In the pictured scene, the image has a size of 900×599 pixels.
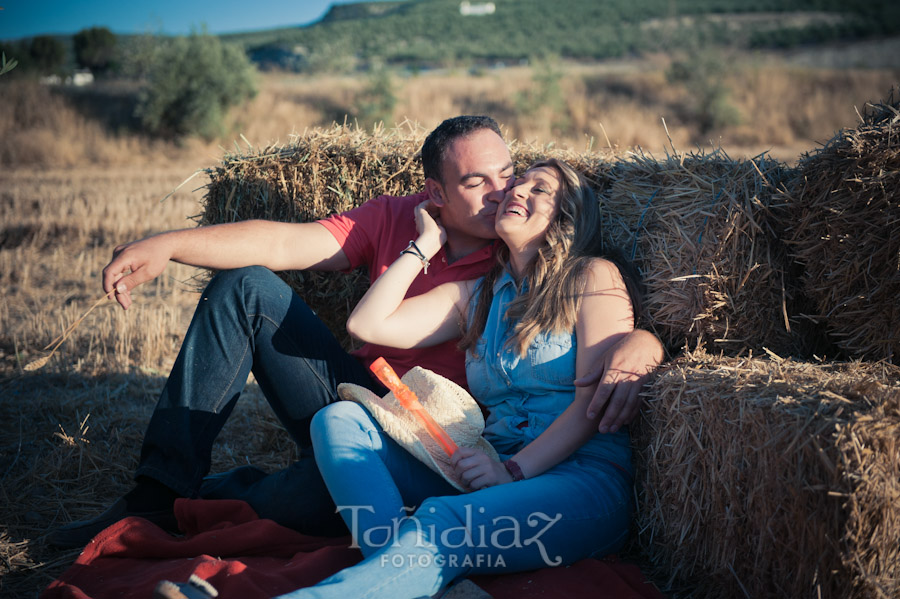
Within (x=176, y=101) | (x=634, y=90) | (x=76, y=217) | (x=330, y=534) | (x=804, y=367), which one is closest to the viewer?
(x=804, y=367)

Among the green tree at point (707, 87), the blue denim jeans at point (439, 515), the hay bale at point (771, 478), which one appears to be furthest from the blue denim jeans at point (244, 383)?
the green tree at point (707, 87)

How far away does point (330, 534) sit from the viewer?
297 centimetres

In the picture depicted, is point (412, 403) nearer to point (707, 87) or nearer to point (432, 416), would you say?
point (432, 416)

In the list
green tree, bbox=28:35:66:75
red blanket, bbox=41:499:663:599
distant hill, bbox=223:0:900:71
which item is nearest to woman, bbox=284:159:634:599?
red blanket, bbox=41:499:663:599

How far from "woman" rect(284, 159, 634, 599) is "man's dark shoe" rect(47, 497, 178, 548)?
0.88 m

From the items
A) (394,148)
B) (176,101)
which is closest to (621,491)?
(394,148)

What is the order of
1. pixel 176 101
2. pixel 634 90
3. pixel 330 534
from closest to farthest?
pixel 330 534
pixel 176 101
pixel 634 90

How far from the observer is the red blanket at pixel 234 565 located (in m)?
2.41

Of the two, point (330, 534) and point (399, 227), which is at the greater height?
point (399, 227)

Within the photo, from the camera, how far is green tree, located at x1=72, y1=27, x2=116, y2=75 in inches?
1383

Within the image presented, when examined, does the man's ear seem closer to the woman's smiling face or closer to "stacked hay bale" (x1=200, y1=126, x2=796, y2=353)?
the woman's smiling face

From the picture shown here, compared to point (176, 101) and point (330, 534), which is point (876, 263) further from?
point (176, 101)

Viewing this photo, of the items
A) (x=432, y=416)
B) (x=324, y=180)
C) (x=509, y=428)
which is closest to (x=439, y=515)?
(x=432, y=416)

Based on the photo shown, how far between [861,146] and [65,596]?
3525 millimetres
